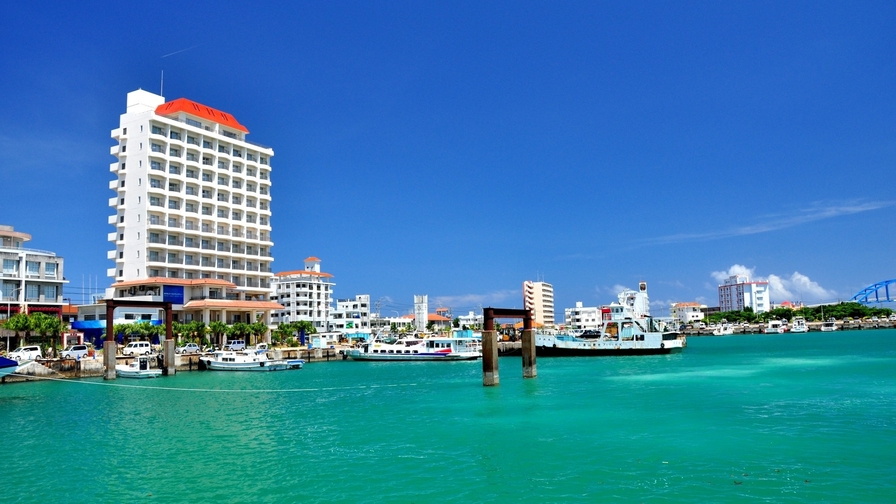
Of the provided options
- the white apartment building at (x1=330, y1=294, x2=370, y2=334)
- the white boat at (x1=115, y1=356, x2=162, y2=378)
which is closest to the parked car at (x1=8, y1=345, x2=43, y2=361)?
the white boat at (x1=115, y1=356, x2=162, y2=378)

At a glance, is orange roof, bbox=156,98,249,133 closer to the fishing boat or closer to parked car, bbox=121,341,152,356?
parked car, bbox=121,341,152,356

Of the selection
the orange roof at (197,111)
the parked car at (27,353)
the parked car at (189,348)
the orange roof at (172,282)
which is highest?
the orange roof at (197,111)

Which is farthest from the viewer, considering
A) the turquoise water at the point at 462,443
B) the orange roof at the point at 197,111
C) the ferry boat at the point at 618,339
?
the orange roof at the point at 197,111

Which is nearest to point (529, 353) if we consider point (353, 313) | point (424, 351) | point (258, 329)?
point (424, 351)

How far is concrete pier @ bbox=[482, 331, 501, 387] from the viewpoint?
42156 millimetres

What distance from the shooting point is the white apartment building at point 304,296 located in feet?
415

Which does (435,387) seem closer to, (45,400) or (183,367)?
(45,400)

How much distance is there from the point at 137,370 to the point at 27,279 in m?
32.0

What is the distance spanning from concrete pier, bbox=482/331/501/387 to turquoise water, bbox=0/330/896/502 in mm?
809

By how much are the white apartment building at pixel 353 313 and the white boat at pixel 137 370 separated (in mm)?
79401

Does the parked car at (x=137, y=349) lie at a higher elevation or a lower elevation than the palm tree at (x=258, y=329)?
lower

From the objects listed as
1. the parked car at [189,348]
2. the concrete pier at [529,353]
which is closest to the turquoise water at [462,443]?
the concrete pier at [529,353]

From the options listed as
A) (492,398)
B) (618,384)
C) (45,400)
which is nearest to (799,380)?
(618,384)

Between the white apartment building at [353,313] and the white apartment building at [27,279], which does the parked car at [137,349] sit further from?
the white apartment building at [353,313]
